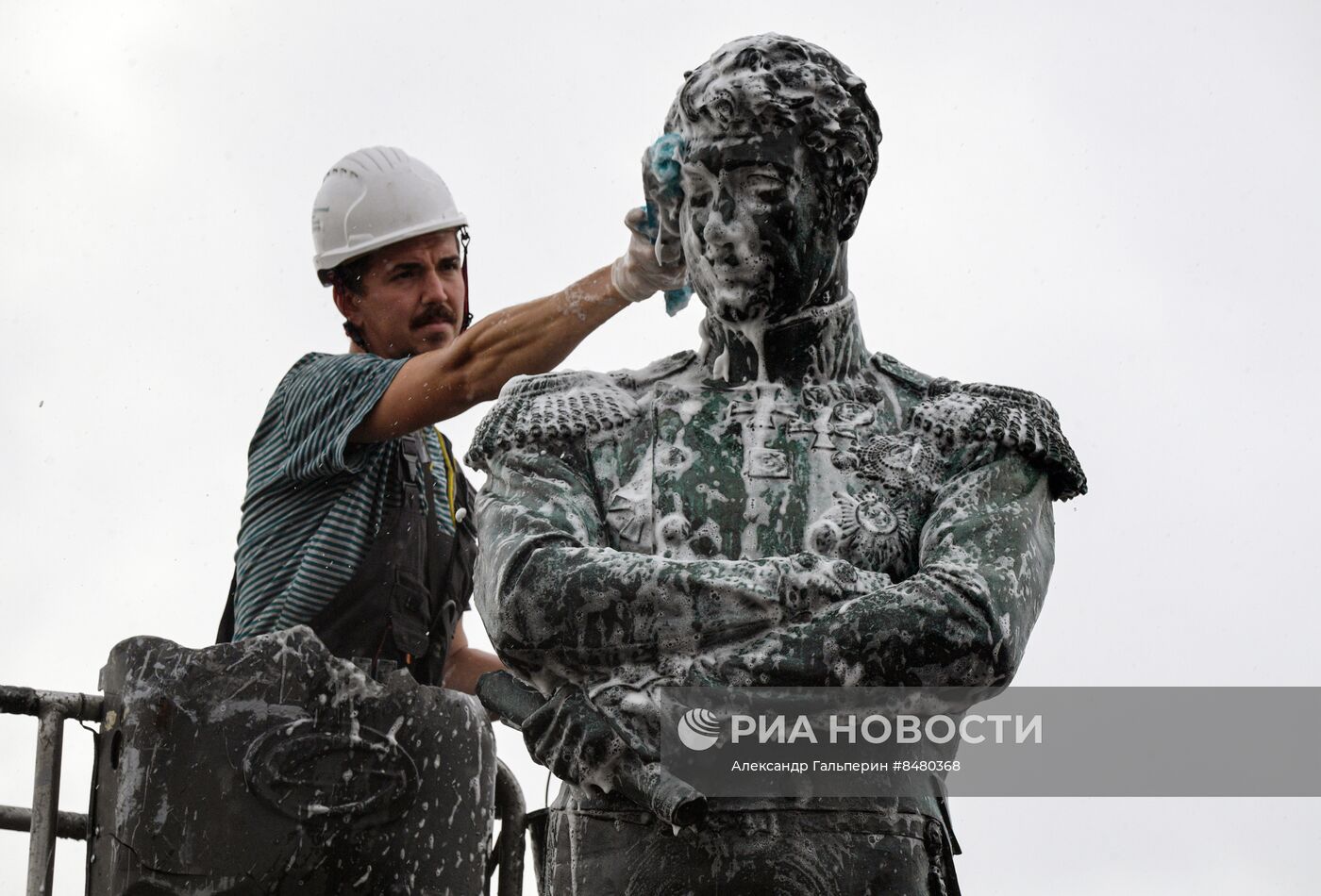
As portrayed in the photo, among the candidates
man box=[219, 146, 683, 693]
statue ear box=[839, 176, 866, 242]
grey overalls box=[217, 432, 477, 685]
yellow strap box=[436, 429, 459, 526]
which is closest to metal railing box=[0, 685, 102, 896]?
man box=[219, 146, 683, 693]

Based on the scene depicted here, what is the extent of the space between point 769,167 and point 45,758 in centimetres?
301

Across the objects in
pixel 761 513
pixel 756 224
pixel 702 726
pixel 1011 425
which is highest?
pixel 756 224

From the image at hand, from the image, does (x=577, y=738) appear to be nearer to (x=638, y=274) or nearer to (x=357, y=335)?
(x=638, y=274)

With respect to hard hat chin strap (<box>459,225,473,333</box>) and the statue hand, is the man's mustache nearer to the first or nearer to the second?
hard hat chin strap (<box>459,225,473,333</box>)

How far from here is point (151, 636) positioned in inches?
333

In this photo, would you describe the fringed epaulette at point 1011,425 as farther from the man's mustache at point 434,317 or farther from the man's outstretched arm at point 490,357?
the man's mustache at point 434,317

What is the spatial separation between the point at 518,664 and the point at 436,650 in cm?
454

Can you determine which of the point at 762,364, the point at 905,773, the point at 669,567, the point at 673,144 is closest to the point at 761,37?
the point at 673,144

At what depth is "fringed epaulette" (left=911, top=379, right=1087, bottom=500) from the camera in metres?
7.00

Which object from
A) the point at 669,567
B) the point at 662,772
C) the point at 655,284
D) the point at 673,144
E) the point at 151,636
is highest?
the point at 655,284

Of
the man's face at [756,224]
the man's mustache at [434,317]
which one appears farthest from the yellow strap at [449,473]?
the man's face at [756,224]

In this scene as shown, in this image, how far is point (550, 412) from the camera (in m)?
7.14

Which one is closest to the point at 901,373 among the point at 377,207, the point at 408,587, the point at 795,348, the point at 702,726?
the point at 795,348

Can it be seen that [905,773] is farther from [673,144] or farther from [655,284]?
[655,284]
